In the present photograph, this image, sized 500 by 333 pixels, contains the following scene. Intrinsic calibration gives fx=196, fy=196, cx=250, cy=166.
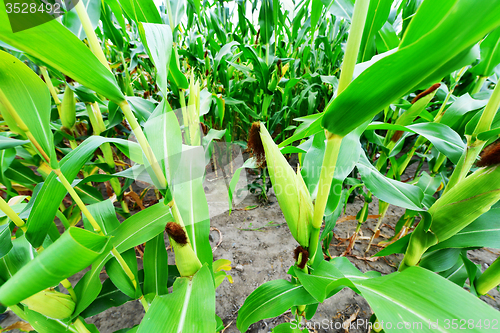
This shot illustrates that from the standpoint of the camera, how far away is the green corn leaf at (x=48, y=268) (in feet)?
0.82

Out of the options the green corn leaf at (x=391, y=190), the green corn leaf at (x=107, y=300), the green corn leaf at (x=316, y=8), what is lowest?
the green corn leaf at (x=107, y=300)

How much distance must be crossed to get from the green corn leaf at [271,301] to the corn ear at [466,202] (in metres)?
0.43

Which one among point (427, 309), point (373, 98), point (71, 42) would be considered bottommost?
point (427, 309)

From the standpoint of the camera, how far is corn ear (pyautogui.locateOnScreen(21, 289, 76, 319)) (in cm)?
48

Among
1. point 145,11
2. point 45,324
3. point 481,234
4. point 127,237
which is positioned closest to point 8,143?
point 127,237

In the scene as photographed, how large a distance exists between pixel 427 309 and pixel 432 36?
1.63ft

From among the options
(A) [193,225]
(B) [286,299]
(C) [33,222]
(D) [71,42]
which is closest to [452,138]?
(B) [286,299]

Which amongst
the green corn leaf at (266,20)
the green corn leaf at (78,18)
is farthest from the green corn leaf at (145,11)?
the green corn leaf at (266,20)

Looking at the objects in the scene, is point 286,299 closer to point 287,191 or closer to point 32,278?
point 287,191

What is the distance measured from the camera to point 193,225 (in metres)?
0.61

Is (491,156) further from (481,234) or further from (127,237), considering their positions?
(127,237)

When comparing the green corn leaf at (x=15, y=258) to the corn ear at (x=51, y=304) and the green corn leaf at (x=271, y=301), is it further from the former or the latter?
the green corn leaf at (x=271, y=301)

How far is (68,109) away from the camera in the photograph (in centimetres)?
103

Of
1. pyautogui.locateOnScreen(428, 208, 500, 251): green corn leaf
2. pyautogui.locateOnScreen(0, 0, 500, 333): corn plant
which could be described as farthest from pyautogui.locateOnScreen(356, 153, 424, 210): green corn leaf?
pyautogui.locateOnScreen(428, 208, 500, 251): green corn leaf
